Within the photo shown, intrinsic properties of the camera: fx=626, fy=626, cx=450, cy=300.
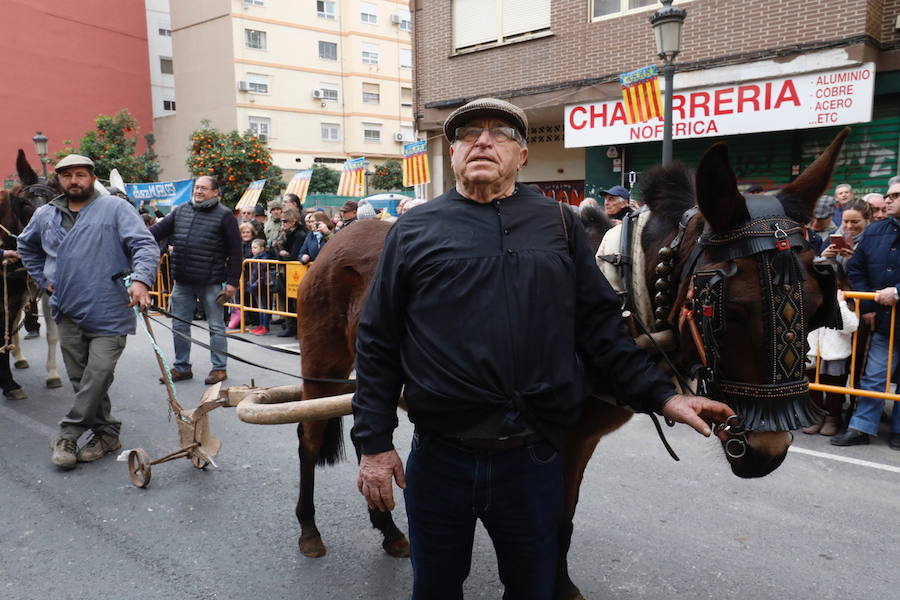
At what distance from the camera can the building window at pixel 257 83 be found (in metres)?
39.2

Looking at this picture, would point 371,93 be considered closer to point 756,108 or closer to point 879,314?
point 756,108

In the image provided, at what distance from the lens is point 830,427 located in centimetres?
566

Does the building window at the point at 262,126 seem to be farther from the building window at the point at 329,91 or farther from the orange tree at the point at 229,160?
the orange tree at the point at 229,160

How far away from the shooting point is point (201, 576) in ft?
11.1

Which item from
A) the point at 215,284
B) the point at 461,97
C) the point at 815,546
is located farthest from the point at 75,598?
the point at 461,97

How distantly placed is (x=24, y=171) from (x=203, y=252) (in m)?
1.93

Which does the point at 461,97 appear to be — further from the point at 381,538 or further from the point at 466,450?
the point at 466,450

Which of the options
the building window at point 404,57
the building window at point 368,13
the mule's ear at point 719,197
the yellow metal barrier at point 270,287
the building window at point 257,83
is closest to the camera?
the mule's ear at point 719,197

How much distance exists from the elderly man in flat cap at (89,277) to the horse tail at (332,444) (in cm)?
203

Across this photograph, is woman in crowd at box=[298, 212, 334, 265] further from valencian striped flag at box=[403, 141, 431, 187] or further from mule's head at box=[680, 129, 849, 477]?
mule's head at box=[680, 129, 849, 477]

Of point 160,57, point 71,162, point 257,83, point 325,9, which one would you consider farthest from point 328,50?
point 71,162

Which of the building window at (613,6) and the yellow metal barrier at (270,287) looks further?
the building window at (613,6)

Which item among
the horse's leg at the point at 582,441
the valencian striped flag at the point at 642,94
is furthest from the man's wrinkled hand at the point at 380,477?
the valencian striped flag at the point at 642,94

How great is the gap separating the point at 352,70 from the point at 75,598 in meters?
44.1
